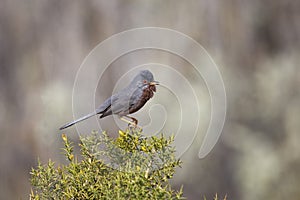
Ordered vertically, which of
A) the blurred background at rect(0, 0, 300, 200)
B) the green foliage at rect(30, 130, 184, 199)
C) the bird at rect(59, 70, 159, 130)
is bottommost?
the green foliage at rect(30, 130, 184, 199)

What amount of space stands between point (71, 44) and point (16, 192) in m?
2.31

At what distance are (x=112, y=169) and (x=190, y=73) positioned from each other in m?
7.20

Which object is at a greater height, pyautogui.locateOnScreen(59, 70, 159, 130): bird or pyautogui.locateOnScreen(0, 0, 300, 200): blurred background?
pyautogui.locateOnScreen(0, 0, 300, 200): blurred background

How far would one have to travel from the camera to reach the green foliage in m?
2.03

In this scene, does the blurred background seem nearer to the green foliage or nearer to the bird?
the bird

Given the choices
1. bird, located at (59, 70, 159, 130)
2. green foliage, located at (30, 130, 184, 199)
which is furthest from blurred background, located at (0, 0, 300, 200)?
green foliage, located at (30, 130, 184, 199)

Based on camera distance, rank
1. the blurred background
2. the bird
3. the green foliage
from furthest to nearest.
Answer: the blurred background → the bird → the green foliage

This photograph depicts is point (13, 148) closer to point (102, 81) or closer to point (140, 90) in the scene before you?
point (102, 81)

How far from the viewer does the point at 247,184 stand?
923cm

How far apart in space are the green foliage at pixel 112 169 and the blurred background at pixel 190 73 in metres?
6.78

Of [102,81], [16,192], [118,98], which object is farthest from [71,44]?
[118,98]

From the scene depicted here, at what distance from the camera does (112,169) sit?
6.98 feet

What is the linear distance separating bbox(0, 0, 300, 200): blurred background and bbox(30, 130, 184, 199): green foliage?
678cm

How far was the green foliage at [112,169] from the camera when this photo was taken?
2029 millimetres
